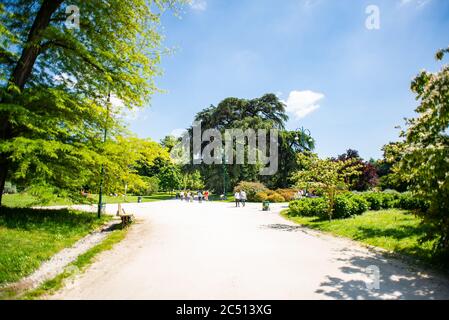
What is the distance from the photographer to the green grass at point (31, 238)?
7160 millimetres

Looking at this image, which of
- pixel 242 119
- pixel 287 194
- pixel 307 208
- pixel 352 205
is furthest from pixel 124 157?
pixel 242 119

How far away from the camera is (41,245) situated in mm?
9164

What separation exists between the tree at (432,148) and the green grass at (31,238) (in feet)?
30.1

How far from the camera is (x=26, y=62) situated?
39.5 ft

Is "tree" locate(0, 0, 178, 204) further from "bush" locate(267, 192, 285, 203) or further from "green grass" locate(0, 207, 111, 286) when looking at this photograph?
"bush" locate(267, 192, 285, 203)

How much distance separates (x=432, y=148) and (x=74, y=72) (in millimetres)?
14299

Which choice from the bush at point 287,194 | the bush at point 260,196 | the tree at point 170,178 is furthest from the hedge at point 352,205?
the tree at point 170,178

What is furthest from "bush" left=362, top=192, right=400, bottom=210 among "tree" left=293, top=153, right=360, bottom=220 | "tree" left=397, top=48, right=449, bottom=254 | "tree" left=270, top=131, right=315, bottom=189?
"tree" left=270, top=131, right=315, bottom=189

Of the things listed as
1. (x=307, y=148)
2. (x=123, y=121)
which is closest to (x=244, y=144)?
(x=307, y=148)

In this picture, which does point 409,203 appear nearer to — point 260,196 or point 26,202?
point 260,196

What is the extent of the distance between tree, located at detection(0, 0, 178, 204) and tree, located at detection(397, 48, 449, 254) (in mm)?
10319

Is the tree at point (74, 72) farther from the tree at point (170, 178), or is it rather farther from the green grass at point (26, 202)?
the tree at point (170, 178)

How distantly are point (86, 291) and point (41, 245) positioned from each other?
14.8 ft
